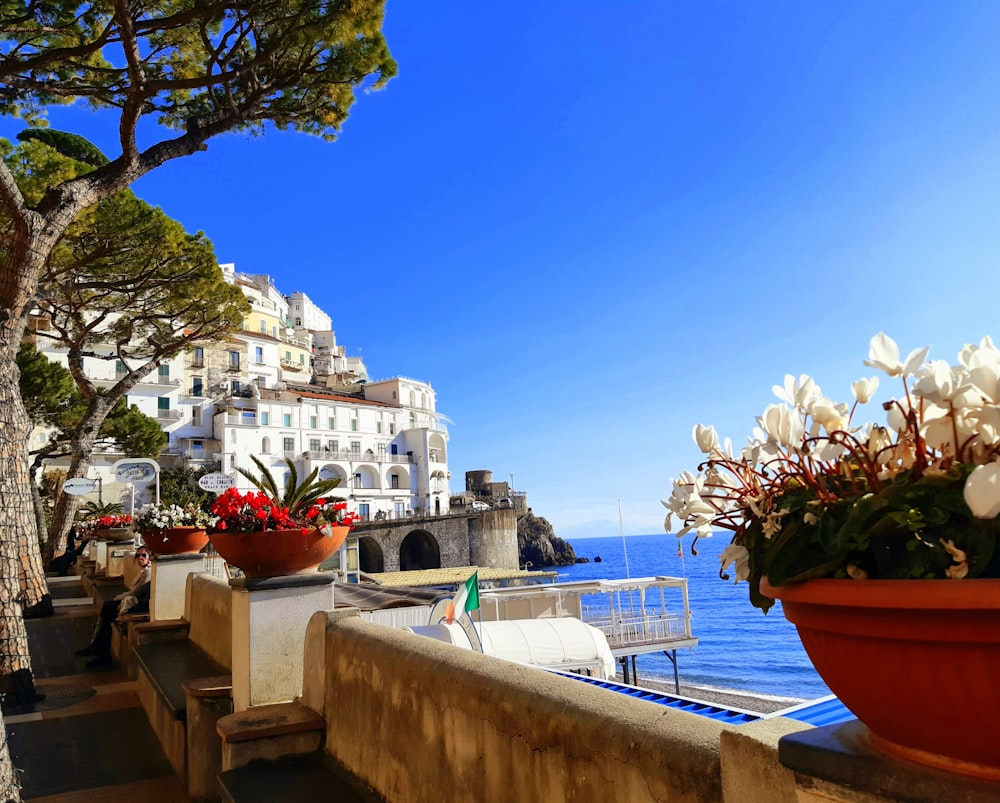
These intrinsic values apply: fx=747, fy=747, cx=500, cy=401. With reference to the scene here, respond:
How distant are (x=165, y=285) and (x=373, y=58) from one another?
9196mm

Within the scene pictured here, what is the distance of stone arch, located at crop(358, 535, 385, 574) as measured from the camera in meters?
58.0

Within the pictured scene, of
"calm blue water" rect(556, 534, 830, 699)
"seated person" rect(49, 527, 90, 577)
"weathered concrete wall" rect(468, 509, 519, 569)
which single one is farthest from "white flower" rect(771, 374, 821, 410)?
"weathered concrete wall" rect(468, 509, 519, 569)

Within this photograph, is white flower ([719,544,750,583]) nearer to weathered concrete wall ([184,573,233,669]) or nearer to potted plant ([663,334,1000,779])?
potted plant ([663,334,1000,779])

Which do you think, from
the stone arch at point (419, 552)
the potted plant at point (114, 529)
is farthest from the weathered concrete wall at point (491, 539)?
the potted plant at point (114, 529)

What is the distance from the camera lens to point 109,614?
1050 cm

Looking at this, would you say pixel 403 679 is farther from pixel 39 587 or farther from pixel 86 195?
pixel 39 587

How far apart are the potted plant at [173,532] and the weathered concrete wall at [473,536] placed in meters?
50.7

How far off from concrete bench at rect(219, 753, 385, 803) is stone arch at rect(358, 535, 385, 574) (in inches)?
2160

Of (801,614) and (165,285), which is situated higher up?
(165,285)

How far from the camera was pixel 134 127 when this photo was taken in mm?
9688

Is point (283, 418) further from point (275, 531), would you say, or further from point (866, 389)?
point (866, 389)

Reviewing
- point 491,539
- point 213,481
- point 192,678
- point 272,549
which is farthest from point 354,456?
point 272,549

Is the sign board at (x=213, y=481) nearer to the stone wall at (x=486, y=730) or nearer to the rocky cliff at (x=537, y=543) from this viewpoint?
the stone wall at (x=486, y=730)

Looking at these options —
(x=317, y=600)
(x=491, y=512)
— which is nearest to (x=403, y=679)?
(x=317, y=600)
